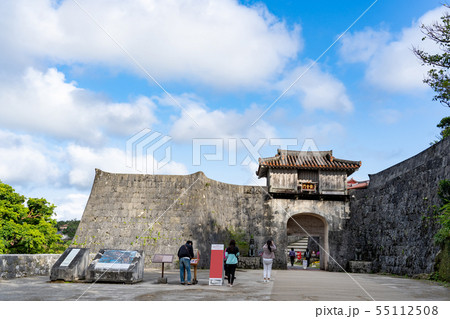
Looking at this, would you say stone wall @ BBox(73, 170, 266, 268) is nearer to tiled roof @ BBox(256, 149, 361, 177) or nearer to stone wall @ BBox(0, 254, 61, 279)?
tiled roof @ BBox(256, 149, 361, 177)

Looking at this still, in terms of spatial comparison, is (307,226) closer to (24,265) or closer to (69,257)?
(69,257)

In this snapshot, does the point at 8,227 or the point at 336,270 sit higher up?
the point at 8,227

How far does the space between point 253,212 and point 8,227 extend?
533 inches

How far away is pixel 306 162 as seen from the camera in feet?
78.3

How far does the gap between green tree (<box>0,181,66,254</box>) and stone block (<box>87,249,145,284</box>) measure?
294 inches

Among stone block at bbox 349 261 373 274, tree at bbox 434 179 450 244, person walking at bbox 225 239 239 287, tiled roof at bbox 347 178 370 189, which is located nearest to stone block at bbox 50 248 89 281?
person walking at bbox 225 239 239 287

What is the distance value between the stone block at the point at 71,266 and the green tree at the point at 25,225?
6.34 meters

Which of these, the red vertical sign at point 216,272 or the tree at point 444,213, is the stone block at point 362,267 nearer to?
the tree at point 444,213

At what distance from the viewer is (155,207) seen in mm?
20453

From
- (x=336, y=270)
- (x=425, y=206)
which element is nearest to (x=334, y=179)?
(x=336, y=270)

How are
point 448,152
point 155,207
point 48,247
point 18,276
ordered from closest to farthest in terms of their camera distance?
point 18,276 → point 448,152 → point 48,247 → point 155,207

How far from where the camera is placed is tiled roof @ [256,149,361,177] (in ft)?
75.8

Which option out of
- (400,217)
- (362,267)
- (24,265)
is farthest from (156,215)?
(400,217)

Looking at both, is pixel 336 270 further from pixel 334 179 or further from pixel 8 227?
pixel 8 227
